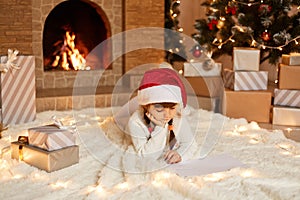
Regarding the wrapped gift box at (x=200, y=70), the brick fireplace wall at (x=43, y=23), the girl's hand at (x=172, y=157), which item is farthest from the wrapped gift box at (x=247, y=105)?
the girl's hand at (x=172, y=157)

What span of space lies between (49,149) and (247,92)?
4.70 feet

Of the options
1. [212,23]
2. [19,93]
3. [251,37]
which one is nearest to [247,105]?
[251,37]

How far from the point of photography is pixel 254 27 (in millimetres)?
3152

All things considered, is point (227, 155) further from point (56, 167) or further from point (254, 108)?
point (254, 108)

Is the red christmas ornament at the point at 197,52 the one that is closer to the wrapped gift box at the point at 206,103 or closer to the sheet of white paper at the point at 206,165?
the wrapped gift box at the point at 206,103

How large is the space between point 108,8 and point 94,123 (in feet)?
4.00

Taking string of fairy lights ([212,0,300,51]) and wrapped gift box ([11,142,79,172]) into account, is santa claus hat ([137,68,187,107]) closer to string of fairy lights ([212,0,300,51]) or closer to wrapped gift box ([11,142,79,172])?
wrapped gift box ([11,142,79,172])

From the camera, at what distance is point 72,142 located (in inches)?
66.8

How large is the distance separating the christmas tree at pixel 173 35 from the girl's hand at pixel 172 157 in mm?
2013

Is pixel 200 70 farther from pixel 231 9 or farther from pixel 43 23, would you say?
pixel 43 23

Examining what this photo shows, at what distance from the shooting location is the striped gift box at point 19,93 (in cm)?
235

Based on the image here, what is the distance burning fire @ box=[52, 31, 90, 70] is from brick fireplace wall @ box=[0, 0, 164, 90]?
0.13m

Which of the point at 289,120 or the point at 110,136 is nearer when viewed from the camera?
the point at 110,136

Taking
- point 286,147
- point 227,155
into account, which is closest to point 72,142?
point 227,155
